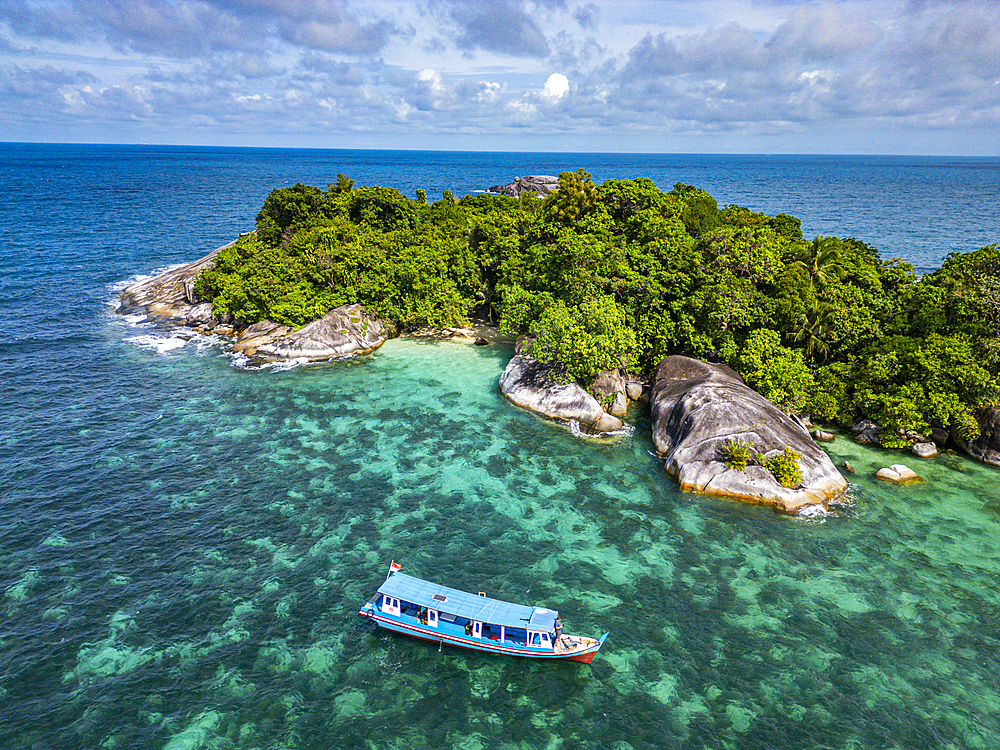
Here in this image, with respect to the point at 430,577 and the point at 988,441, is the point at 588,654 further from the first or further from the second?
the point at 988,441

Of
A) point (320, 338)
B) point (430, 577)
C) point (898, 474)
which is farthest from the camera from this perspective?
point (320, 338)

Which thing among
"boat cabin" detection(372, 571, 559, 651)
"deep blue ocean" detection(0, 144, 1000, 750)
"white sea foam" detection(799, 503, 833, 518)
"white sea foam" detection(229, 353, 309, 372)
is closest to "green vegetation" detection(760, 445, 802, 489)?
"white sea foam" detection(799, 503, 833, 518)

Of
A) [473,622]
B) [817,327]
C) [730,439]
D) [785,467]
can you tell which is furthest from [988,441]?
[473,622]

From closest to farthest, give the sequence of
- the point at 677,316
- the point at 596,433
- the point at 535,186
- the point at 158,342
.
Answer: the point at 596,433 < the point at 677,316 < the point at 158,342 < the point at 535,186

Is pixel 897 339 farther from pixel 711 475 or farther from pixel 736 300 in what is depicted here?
pixel 711 475

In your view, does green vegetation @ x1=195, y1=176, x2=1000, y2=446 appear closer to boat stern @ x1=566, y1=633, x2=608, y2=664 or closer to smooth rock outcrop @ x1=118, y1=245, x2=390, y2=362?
smooth rock outcrop @ x1=118, y1=245, x2=390, y2=362

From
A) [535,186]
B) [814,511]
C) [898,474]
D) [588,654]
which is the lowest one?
[588,654]

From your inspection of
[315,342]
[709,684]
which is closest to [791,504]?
[709,684]

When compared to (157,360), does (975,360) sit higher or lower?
higher
